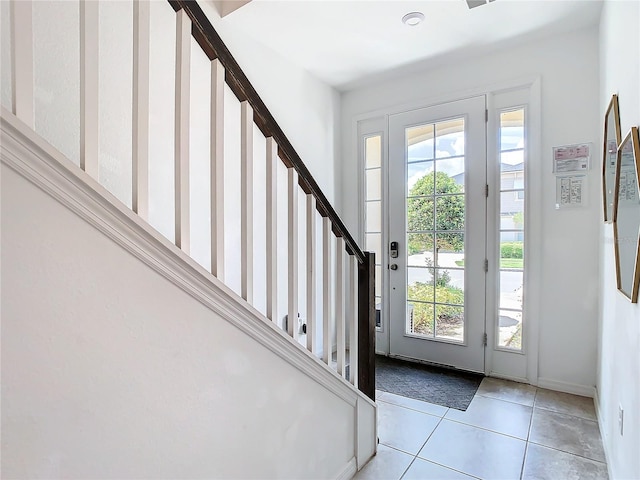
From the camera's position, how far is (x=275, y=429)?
126cm

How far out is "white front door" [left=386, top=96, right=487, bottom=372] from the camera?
2.86m

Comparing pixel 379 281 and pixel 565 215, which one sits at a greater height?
pixel 565 215

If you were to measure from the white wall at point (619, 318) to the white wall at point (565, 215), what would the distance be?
0.17 meters

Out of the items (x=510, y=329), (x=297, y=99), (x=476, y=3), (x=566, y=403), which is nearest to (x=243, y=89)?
(x=476, y=3)

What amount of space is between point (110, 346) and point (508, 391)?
2731 millimetres

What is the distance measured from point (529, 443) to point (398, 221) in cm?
186

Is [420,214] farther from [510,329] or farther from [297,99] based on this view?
[297,99]

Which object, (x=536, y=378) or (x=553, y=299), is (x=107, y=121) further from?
(x=536, y=378)

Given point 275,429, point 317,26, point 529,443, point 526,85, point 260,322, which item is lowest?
point 529,443

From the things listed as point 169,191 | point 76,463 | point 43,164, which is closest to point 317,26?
point 169,191

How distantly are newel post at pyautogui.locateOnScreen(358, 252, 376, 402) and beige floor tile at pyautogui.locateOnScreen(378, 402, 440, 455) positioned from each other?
1.25 feet

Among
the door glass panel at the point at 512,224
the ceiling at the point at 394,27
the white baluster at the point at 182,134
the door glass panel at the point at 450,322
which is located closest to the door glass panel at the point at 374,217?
the door glass panel at the point at 450,322

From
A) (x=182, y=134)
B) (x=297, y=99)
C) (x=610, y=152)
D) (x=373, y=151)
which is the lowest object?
(x=182, y=134)

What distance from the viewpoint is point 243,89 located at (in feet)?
3.66
